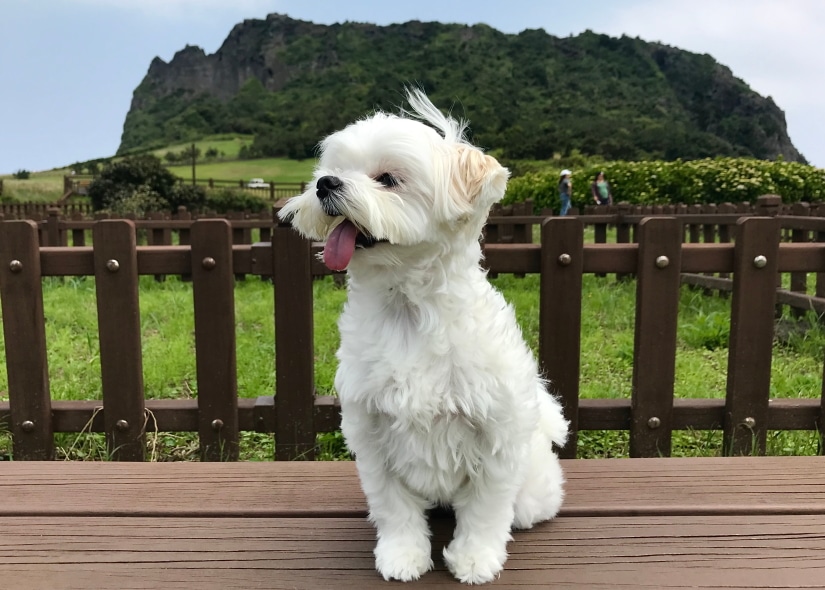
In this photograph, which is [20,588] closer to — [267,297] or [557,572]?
[557,572]

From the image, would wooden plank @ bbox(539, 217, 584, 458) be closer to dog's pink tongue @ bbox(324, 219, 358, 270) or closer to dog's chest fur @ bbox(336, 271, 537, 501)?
dog's chest fur @ bbox(336, 271, 537, 501)

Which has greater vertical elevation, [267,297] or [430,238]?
[430,238]

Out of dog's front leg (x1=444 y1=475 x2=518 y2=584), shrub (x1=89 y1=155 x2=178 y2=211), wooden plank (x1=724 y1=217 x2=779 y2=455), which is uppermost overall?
shrub (x1=89 y1=155 x2=178 y2=211)

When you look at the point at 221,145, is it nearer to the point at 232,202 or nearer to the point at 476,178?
the point at 232,202

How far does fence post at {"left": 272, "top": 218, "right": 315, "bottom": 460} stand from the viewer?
266 cm

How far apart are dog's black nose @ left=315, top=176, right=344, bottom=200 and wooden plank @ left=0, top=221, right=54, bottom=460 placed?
1706 millimetres

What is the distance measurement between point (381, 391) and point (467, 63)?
7008 centimetres

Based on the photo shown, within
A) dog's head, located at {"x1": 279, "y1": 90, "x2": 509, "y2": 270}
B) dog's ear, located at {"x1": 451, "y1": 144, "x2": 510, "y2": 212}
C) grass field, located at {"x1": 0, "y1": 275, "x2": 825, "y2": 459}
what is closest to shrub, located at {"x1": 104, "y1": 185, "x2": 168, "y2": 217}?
grass field, located at {"x1": 0, "y1": 275, "x2": 825, "y2": 459}

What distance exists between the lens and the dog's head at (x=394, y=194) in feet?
4.85

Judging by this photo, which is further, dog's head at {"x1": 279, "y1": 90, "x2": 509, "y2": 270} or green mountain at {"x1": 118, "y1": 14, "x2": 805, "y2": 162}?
green mountain at {"x1": 118, "y1": 14, "x2": 805, "y2": 162}

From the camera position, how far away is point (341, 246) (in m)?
1.49

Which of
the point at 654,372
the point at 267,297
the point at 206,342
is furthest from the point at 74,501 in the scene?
the point at 267,297

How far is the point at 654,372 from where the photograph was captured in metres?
2.64

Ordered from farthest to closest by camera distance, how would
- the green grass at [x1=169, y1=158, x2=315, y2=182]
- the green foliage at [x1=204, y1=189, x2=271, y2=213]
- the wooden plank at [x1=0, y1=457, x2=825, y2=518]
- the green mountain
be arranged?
the green grass at [x1=169, y1=158, x2=315, y2=182]
the green mountain
the green foliage at [x1=204, y1=189, x2=271, y2=213]
the wooden plank at [x1=0, y1=457, x2=825, y2=518]
